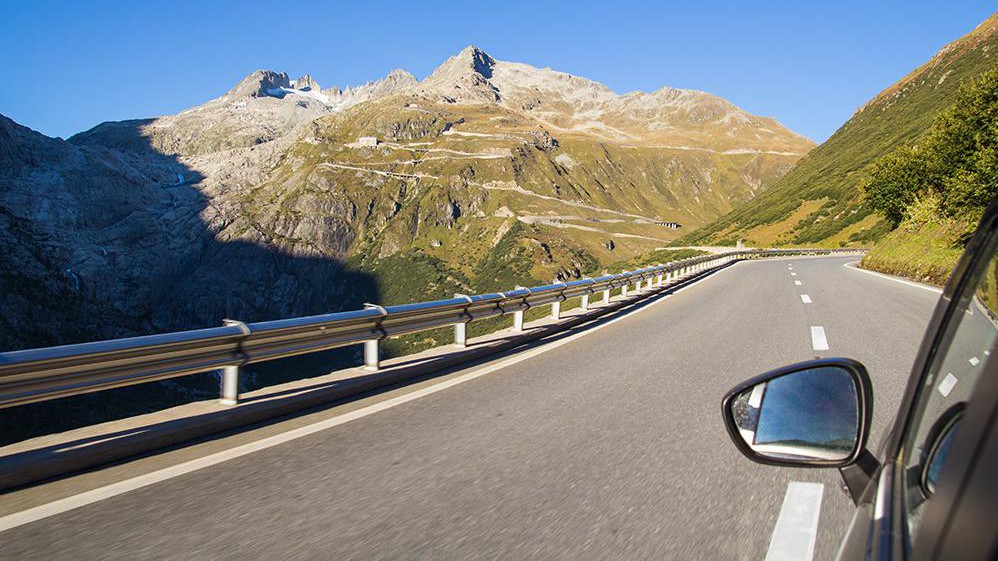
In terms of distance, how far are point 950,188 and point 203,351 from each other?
29947mm

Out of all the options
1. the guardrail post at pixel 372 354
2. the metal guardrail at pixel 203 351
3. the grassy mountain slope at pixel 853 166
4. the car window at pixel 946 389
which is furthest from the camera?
the grassy mountain slope at pixel 853 166

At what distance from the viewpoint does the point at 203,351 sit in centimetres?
566

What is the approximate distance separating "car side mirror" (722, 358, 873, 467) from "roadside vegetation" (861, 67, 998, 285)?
18.1 meters

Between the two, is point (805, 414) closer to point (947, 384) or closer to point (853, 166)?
point (947, 384)

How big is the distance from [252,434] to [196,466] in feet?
2.89

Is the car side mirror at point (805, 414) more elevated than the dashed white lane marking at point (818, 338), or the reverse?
the car side mirror at point (805, 414)

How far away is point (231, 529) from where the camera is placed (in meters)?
3.34

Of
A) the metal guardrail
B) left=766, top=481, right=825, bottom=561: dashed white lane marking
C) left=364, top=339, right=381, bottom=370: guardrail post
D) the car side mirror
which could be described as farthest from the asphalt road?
the car side mirror

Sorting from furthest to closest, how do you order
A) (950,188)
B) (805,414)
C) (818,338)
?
(950,188)
(818,338)
(805,414)

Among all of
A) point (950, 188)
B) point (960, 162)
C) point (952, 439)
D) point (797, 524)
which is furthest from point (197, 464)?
point (960, 162)

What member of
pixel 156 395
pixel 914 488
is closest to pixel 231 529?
pixel 914 488

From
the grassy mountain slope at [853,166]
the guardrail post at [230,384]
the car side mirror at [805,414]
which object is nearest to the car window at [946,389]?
Result: the car side mirror at [805,414]

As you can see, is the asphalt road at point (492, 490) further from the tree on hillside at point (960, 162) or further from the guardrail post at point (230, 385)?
the tree on hillside at point (960, 162)

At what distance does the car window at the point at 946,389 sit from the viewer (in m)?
1.24
